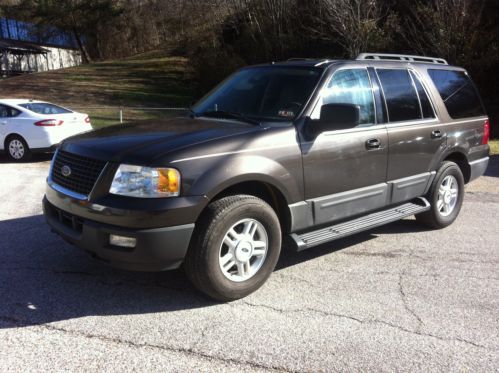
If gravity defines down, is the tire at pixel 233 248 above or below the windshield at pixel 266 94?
below

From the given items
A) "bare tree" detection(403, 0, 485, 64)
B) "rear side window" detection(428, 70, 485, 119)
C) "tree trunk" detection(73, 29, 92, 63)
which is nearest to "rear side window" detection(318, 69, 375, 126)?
"rear side window" detection(428, 70, 485, 119)

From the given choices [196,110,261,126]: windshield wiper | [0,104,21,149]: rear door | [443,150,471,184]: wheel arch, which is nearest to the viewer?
[196,110,261,126]: windshield wiper

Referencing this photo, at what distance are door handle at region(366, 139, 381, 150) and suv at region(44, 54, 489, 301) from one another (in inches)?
0.4

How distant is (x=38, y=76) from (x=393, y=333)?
36.6 metres

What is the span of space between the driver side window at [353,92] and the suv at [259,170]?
0.01 m

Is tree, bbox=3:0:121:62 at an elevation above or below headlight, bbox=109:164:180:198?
above

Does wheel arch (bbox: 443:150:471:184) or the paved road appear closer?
the paved road

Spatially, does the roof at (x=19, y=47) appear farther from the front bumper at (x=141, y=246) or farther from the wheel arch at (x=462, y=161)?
the front bumper at (x=141, y=246)

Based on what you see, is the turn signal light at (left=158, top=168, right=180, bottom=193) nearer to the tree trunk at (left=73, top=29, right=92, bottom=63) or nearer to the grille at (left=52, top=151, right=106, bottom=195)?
the grille at (left=52, top=151, right=106, bottom=195)

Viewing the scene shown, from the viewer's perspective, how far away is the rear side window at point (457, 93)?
6.00 m

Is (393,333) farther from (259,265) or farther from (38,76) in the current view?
(38,76)

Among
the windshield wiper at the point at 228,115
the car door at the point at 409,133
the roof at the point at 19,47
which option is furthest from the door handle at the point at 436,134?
the roof at the point at 19,47

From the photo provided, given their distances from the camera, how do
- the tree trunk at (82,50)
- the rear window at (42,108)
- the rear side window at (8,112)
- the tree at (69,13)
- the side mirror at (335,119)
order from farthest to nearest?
1. the tree trunk at (82,50)
2. the tree at (69,13)
3. the rear window at (42,108)
4. the rear side window at (8,112)
5. the side mirror at (335,119)

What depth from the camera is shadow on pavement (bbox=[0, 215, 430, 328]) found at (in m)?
3.87
